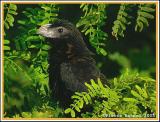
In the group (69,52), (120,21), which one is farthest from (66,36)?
(120,21)

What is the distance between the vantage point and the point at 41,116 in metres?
4.30

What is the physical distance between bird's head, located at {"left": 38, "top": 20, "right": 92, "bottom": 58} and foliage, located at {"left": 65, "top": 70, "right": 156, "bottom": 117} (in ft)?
1.71

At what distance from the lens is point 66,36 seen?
16.1 feet

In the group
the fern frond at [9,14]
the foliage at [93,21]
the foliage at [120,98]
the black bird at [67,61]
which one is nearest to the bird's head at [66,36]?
the black bird at [67,61]

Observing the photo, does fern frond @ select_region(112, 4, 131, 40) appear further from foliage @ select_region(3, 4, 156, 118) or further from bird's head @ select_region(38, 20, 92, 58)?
bird's head @ select_region(38, 20, 92, 58)

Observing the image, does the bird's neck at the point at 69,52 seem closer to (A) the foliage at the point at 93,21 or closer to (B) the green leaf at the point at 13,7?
(A) the foliage at the point at 93,21

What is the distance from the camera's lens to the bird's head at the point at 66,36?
479cm

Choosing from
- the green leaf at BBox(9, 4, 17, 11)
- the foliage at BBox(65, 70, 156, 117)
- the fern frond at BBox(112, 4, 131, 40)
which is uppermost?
the green leaf at BBox(9, 4, 17, 11)

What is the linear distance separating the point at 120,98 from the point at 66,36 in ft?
2.63

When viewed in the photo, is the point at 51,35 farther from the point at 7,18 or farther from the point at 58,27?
the point at 7,18

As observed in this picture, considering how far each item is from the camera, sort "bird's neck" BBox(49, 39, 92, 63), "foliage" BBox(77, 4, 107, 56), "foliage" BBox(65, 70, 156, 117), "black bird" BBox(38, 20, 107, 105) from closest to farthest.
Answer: "foliage" BBox(65, 70, 156, 117) < "foliage" BBox(77, 4, 107, 56) < "black bird" BBox(38, 20, 107, 105) < "bird's neck" BBox(49, 39, 92, 63)

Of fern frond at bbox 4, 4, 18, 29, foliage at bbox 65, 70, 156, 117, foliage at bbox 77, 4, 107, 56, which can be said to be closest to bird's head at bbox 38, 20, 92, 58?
foliage at bbox 77, 4, 107, 56

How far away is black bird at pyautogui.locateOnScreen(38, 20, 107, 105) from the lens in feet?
15.5

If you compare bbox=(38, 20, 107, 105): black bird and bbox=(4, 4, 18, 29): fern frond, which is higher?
bbox=(4, 4, 18, 29): fern frond
